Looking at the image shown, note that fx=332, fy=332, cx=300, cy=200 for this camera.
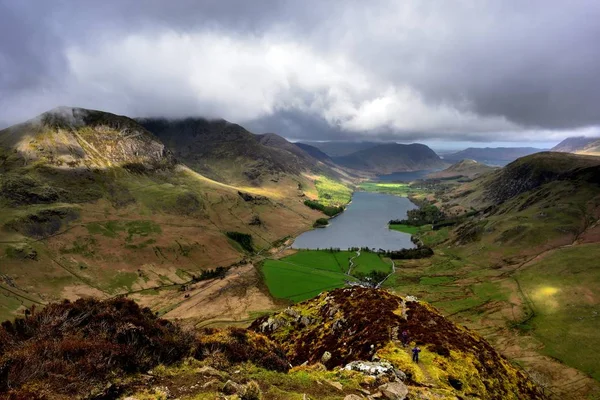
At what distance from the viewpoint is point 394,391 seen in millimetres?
26297

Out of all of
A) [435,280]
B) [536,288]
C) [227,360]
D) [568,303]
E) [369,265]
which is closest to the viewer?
[227,360]

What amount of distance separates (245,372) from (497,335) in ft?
326

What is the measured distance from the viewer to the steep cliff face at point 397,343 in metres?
34.7

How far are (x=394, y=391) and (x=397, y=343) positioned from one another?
14.4 metres

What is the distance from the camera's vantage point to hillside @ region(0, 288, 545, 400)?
1809cm

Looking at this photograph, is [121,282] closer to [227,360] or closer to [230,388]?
[227,360]

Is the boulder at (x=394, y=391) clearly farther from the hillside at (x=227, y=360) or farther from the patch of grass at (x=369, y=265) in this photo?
the patch of grass at (x=369, y=265)

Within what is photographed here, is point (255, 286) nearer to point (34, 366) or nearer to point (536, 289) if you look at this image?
point (536, 289)

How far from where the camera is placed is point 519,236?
179 metres

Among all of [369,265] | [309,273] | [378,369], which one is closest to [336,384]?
[378,369]

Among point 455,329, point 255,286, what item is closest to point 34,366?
point 455,329

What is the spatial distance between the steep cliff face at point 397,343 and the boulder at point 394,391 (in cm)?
92

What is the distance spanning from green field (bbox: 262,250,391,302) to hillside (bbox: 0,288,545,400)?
328 ft

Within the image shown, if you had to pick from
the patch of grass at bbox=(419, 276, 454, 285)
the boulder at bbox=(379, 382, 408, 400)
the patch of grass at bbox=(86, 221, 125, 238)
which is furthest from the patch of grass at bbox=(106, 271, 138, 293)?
the boulder at bbox=(379, 382, 408, 400)
